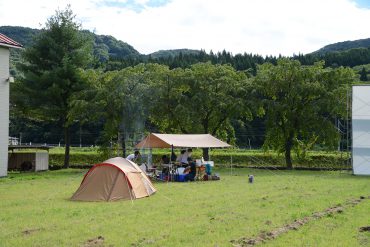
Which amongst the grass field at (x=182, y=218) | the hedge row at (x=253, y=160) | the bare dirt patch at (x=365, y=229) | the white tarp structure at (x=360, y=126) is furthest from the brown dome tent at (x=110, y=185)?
the hedge row at (x=253, y=160)

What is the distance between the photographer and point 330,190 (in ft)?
54.1

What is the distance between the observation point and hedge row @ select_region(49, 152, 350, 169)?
33.1 metres

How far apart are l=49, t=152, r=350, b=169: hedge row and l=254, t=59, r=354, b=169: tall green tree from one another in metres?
3.46

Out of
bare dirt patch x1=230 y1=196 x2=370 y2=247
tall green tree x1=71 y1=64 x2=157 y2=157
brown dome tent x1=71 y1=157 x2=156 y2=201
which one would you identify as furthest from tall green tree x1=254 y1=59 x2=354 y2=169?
bare dirt patch x1=230 y1=196 x2=370 y2=247

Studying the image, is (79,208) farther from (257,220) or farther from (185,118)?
(185,118)

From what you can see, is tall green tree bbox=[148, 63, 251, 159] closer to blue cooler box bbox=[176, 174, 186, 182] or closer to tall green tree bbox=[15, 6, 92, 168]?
tall green tree bbox=[15, 6, 92, 168]

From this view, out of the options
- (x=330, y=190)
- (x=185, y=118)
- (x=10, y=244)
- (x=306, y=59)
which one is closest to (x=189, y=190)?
(x=330, y=190)

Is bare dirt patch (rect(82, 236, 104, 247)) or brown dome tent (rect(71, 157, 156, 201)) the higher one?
brown dome tent (rect(71, 157, 156, 201))

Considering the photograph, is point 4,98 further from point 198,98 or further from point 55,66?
point 198,98

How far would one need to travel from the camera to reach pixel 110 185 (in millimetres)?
14008

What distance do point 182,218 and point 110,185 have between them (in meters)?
4.08

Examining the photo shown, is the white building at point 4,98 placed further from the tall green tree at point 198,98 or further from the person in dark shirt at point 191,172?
the person in dark shirt at point 191,172

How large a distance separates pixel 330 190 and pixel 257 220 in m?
7.20

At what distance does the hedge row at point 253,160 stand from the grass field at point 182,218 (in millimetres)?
16779
